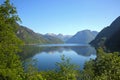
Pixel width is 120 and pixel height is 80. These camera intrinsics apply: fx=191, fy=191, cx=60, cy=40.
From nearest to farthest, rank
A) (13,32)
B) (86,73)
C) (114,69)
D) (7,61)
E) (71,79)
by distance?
(7,61), (13,32), (71,79), (114,69), (86,73)

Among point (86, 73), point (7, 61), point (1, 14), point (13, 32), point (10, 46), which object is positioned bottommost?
point (86, 73)

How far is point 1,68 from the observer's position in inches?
833

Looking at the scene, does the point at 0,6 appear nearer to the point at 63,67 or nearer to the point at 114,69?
the point at 63,67

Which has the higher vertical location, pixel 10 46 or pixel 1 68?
pixel 10 46

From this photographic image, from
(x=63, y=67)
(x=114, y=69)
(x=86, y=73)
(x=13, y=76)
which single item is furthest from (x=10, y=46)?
(x=86, y=73)

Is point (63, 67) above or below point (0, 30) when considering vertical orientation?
below

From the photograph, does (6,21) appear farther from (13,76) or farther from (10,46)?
(13,76)

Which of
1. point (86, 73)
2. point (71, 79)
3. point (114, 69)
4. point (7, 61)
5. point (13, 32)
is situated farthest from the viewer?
point (86, 73)

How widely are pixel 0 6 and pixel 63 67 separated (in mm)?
17341

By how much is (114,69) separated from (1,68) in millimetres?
25179

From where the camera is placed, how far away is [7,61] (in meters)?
22.7

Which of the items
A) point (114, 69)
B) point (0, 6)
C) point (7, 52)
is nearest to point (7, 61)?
point (7, 52)

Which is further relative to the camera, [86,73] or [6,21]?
[86,73]

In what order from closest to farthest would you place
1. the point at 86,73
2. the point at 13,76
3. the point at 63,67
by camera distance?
the point at 13,76, the point at 63,67, the point at 86,73
